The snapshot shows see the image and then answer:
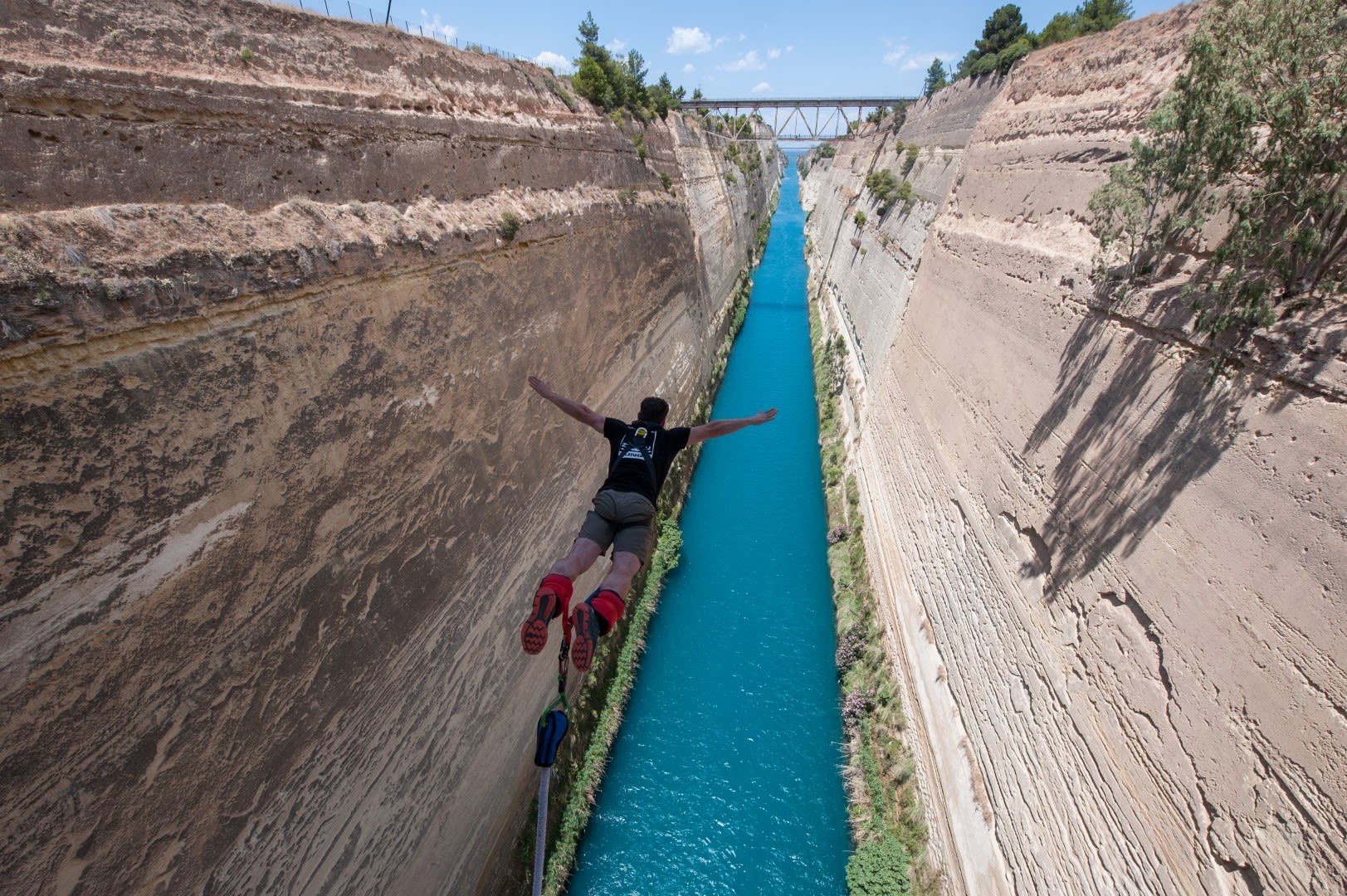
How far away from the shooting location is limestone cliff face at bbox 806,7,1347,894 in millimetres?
2932

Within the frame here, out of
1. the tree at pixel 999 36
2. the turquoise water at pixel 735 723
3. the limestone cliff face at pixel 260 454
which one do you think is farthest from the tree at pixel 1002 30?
the limestone cliff face at pixel 260 454

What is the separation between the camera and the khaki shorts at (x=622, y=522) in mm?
3574

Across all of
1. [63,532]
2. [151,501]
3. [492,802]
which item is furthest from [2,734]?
[492,802]

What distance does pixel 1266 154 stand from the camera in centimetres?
368

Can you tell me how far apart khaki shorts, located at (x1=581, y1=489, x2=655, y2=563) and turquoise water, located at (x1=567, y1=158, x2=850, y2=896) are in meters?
4.76

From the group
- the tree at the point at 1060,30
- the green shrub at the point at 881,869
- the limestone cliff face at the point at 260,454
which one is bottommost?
the green shrub at the point at 881,869

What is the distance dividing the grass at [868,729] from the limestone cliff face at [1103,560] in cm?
34

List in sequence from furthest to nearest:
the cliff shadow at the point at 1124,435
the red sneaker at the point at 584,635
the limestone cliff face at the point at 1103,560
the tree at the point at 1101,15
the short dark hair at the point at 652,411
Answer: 1. the tree at the point at 1101,15
2. the short dark hair at the point at 652,411
3. the cliff shadow at the point at 1124,435
4. the limestone cliff face at the point at 1103,560
5. the red sneaker at the point at 584,635

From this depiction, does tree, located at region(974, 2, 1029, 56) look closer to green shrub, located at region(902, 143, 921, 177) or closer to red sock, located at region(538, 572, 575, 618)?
green shrub, located at region(902, 143, 921, 177)

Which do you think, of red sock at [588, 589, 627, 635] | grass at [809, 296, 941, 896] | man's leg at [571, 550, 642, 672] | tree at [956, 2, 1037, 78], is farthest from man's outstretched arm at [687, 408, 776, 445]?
tree at [956, 2, 1037, 78]

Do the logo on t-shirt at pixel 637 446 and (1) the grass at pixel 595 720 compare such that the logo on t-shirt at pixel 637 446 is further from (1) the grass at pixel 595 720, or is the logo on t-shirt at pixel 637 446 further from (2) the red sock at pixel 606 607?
(1) the grass at pixel 595 720

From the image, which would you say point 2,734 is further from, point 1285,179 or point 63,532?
point 1285,179

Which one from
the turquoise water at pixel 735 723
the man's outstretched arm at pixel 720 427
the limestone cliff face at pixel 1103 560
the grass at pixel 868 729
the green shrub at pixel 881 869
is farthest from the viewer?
the turquoise water at pixel 735 723

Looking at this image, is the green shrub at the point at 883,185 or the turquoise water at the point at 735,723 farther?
the green shrub at the point at 883,185
